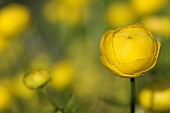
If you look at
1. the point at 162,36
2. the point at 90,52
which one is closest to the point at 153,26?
the point at 162,36

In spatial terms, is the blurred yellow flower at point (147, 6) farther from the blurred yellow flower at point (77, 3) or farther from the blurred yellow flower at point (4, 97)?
the blurred yellow flower at point (4, 97)

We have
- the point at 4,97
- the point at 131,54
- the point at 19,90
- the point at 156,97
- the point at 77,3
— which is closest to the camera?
the point at 131,54

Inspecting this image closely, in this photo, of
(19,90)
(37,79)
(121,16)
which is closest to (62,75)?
(19,90)

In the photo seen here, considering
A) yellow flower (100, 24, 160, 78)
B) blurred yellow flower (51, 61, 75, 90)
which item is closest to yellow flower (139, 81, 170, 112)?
yellow flower (100, 24, 160, 78)

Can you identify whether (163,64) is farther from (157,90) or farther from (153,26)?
(157,90)

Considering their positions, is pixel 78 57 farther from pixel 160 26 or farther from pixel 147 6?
pixel 160 26

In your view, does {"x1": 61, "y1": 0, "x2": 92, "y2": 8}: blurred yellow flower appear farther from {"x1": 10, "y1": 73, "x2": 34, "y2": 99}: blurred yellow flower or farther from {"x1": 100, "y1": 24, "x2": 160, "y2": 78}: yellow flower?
{"x1": 100, "y1": 24, "x2": 160, "y2": 78}: yellow flower
